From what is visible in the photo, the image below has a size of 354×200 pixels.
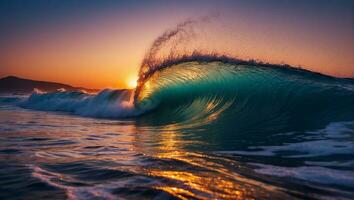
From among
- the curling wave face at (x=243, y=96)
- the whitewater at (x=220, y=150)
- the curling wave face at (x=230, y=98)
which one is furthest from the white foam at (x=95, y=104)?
the whitewater at (x=220, y=150)

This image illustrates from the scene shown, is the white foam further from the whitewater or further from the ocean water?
the ocean water

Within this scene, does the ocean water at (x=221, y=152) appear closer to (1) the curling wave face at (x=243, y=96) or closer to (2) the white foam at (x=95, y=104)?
(1) the curling wave face at (x=243, y=96)

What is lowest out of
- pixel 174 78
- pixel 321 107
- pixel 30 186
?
pixel 30 186

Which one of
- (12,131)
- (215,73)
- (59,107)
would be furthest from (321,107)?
(59,107)

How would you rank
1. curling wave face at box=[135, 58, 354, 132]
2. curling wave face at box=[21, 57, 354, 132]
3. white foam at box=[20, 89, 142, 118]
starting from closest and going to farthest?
curling wave face at box=[135, 58, 354, 132] → curling wave face at box=[21, 57, 354, 132] → white foam at box=[20, 89, 142, 118]

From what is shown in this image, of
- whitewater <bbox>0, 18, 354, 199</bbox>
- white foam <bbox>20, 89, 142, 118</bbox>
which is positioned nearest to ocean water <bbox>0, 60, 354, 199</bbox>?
whitewater <bbox>0, 18, 354, 199</bbox>

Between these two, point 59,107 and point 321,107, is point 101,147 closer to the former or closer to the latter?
point 321,107

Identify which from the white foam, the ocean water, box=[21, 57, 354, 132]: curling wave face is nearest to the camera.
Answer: the ocean water

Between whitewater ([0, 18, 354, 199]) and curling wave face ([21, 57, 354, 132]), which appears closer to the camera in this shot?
whitewater ([0, 18, 354, 199])
